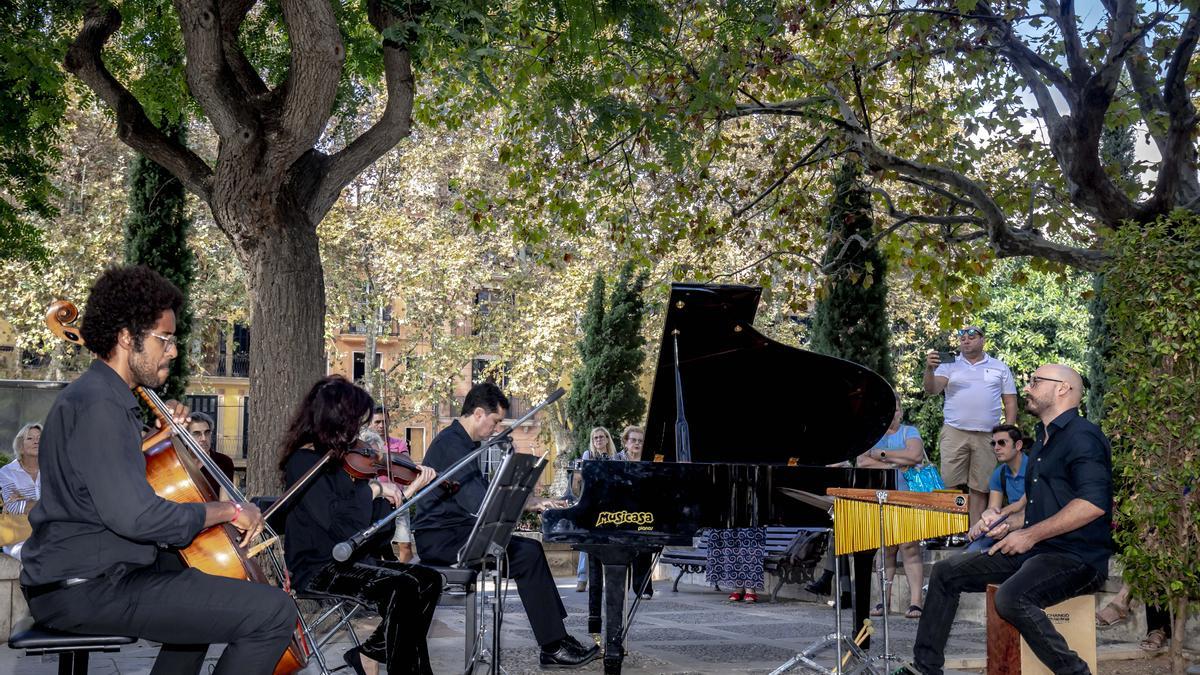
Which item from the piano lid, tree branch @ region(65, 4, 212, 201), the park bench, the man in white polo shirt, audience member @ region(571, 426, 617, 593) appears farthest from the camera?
audience member @ region(571, 426, 617, 593)

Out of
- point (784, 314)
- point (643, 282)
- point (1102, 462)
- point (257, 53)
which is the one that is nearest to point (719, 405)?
point (1102, 462)

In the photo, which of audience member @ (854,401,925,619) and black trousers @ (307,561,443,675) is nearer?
black trousers @ (307,561,443,675)

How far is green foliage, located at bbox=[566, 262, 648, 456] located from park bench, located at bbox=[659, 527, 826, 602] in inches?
319

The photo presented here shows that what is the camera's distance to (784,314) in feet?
89.1

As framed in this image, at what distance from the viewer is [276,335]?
29.6 feet

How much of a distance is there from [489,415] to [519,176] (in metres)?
6.25

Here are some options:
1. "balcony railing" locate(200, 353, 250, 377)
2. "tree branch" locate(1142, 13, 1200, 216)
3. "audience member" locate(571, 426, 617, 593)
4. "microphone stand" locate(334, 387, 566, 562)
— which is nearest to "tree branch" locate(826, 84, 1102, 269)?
"tree branch" locate(1142, 13, 1200, 216)

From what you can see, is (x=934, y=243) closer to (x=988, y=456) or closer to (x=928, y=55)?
(x=928, y=55)

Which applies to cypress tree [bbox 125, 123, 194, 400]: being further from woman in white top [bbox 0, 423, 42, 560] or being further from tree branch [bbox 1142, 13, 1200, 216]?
tree branch [bbox 1142, 13, 1200, 216]

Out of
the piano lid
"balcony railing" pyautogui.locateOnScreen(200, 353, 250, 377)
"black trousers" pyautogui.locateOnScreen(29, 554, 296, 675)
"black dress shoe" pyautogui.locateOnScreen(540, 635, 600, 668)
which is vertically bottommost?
"black dress shoe" pyautogui.locateOnScreen(540, 635, 600, 668)

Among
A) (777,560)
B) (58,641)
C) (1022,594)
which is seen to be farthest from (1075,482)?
(777,560)

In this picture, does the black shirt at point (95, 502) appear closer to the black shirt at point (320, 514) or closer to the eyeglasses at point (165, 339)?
the eyeglasses at point (165, 339)

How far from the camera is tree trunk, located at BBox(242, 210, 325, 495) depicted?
8.97 m

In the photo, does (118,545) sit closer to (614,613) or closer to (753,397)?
(614,613)
